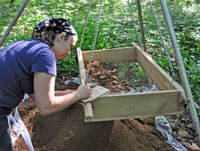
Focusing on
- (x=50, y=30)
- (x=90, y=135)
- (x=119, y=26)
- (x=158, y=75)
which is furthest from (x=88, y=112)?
(x=119, y=26)

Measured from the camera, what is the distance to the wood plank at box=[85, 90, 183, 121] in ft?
6.83

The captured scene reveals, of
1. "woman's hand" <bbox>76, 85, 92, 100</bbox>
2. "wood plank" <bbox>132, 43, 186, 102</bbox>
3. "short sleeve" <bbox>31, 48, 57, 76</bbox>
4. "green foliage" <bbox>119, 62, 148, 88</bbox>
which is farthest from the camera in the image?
"green foliage" <bbox>119, 62, 148, 88</bbox>

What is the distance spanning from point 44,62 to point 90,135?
116 cm

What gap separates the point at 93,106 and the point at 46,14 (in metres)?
4.90

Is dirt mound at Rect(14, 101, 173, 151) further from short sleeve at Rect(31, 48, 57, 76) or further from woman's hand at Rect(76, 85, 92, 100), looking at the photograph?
short sleeve at Rect(31, 48, 57, 76)

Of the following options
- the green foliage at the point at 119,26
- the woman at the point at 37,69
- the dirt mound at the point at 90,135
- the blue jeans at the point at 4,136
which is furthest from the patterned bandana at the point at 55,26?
the green foliage at the point at 119,26

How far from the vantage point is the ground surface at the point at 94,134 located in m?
2.66

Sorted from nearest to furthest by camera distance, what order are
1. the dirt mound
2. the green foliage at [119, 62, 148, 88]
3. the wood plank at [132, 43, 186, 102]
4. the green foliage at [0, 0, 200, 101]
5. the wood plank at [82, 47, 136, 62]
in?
1. the wood plank at [132, 43, 186, 102]
2. the dirt mound
3. the wood plank at [82, 47, 136, 62]
4. the green foliage at [119, 62, 148, 88]
5. the green foliage at [0, 0, 200, 101]

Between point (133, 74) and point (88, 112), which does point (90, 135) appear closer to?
point (88, 112)

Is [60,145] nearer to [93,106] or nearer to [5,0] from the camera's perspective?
[93,106]

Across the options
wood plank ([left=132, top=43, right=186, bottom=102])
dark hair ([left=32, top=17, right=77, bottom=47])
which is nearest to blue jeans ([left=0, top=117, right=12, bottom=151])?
dark hair ([left=32, top=17, right=77, bottom=47])

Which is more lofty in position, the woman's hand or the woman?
the woman

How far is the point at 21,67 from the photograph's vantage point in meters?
1.78

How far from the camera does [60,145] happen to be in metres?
2.71
